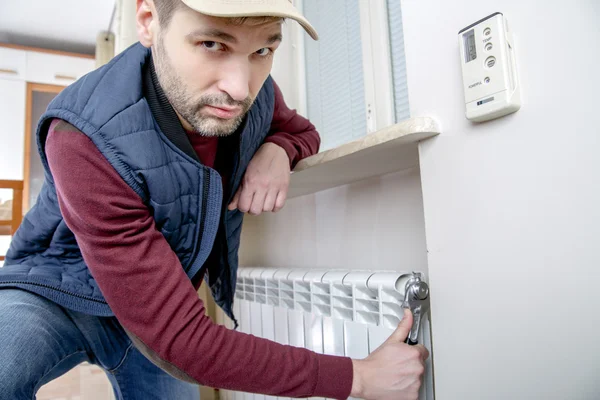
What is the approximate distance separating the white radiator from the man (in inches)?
3.5

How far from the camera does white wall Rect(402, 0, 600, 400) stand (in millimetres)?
515

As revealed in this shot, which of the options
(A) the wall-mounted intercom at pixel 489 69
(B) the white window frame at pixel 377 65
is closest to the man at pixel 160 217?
(A) the wall-mounted intercom at pixel 489 69

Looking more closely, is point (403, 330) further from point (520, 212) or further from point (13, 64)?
point (13, 64)

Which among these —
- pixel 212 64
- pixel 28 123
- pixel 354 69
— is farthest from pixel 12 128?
pixel 212 64

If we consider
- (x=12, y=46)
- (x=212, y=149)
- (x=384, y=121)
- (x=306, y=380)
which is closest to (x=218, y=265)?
(x=212, y=149)

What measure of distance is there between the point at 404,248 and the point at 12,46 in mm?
3765

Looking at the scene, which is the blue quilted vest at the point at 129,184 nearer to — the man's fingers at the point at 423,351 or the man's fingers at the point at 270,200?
the man's fingers at the point at 270,200

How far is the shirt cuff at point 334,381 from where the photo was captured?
0.62 metres

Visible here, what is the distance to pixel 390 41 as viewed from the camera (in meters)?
1.17

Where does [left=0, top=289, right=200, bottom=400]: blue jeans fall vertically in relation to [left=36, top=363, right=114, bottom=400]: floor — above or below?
above

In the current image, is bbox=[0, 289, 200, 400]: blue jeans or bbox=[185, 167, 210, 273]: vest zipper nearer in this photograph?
bbox=[0, 289, 200, 400]: blue jeans

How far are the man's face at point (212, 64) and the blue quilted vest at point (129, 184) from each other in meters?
0.07

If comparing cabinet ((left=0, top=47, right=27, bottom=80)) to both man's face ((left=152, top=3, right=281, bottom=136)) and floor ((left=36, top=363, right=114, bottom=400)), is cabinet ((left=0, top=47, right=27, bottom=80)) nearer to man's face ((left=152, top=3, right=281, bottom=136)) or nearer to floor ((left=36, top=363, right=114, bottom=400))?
floor ((left=36, top=363, right=114, bottom=400))

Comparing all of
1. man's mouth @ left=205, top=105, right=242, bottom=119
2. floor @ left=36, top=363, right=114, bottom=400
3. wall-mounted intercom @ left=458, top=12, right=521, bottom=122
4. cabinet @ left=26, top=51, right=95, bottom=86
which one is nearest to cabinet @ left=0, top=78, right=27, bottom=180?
cabinet @ left=26, top=51, right=95, bottom=86
